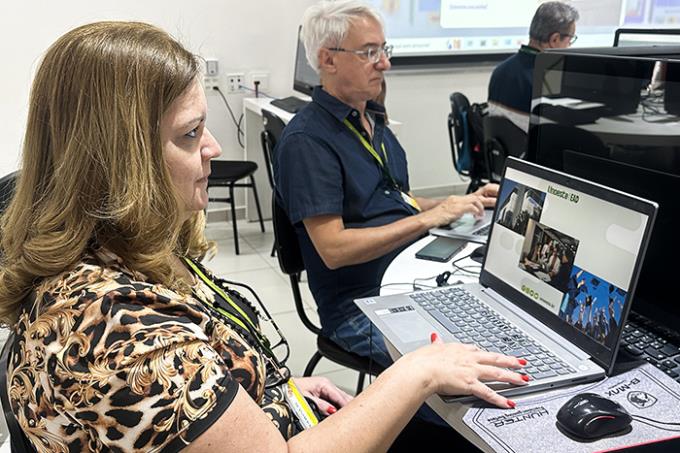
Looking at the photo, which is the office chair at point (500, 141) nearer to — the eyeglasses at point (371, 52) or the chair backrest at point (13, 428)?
the eyeglasses at point (371, 52)

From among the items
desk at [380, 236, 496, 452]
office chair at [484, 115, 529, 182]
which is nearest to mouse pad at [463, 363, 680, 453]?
desk at [380, 236, 496, 452]

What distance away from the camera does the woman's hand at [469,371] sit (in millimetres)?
979

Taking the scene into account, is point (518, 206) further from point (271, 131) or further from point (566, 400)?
point (271, 131)

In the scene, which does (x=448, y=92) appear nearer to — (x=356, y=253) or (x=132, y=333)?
(x=356, y=253)

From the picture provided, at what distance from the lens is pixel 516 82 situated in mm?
3230

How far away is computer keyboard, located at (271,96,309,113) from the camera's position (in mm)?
3681

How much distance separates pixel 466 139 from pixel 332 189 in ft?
7.04

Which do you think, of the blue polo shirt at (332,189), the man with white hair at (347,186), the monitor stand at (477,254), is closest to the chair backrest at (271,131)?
the man with white hair at (347,186)

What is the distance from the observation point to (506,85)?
10.7ft

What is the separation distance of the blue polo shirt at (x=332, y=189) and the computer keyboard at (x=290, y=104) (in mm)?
1719

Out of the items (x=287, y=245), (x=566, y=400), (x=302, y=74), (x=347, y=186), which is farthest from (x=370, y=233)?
(x=302, y=74)

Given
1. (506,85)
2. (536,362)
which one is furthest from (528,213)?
(506,85)

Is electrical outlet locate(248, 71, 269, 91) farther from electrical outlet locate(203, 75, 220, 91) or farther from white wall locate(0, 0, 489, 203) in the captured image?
electrical outlet locate(203, 75, 220, 91)

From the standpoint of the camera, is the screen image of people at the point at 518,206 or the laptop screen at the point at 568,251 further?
the screen image of people at the point at 518,206
